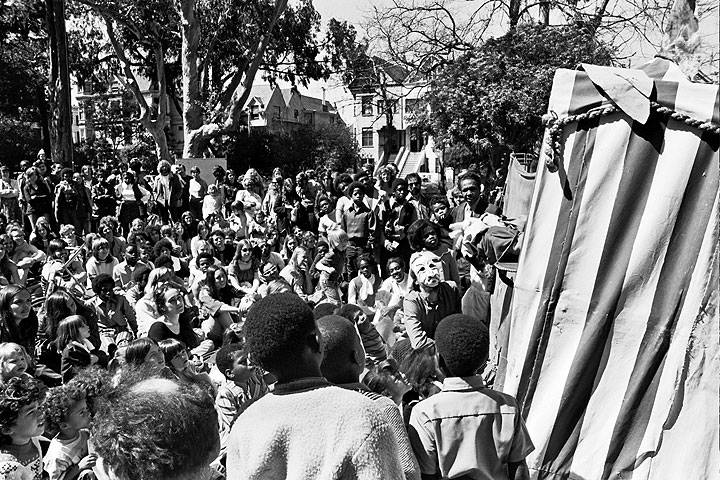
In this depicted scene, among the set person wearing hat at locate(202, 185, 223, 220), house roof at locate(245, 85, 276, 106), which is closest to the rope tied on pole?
person wearing hat at locate(202, 185, 223, 220)

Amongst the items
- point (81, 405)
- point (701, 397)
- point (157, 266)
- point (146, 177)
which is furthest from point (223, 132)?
point (701, 397)

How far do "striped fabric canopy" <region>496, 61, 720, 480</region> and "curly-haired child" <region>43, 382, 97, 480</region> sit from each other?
2162mm

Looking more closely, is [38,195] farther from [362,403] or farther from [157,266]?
[362,403]

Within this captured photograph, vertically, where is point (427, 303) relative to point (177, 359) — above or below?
above

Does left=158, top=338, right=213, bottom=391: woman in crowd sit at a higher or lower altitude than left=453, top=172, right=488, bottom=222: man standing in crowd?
lower

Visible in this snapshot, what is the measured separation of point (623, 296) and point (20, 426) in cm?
284

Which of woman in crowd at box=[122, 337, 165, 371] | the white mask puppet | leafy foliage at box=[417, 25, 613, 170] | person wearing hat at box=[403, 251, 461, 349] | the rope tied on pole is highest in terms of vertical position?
leafy foliage at box=[417, 25, 613, 170]

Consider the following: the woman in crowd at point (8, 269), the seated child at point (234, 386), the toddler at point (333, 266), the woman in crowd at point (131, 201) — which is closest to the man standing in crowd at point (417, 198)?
the toddler at point (333, 266)

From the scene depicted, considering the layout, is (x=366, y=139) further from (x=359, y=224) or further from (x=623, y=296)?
(x=623, y=296)

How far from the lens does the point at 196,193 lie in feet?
44.3

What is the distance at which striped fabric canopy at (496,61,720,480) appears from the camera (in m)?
2.80

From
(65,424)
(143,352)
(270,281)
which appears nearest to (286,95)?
(270,281)

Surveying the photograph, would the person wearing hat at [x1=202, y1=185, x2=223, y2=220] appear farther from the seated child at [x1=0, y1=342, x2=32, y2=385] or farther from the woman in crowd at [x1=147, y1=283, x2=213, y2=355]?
the seated child at [x1=0, y1=342, x2=32, y2=385]

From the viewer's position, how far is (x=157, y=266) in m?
7.93
